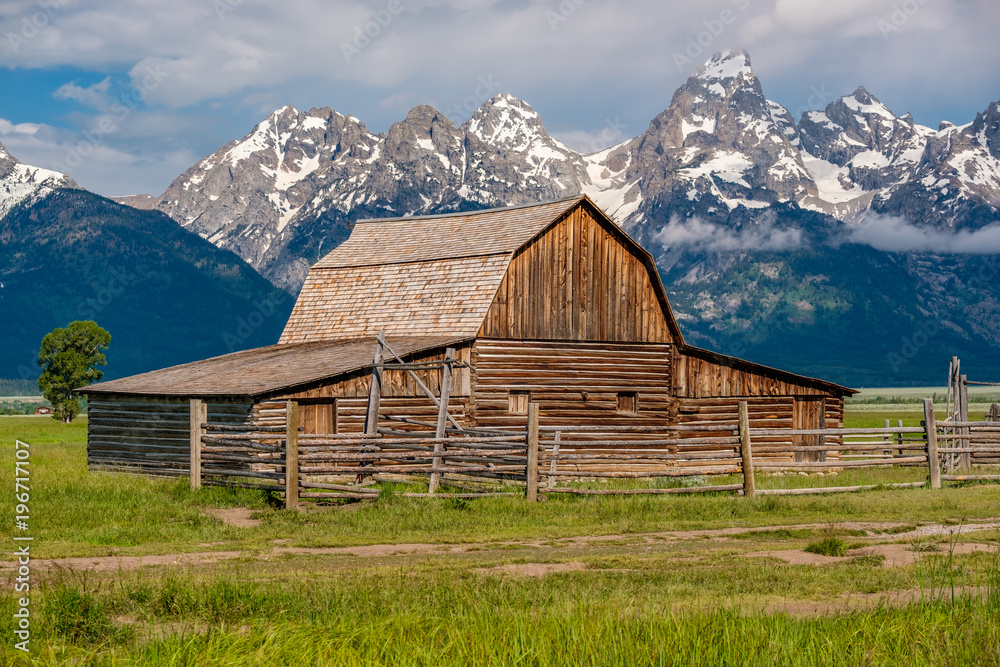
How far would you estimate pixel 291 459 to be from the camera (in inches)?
775

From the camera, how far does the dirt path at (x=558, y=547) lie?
13.6 metres

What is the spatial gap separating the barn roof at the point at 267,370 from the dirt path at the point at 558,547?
11.5 meters

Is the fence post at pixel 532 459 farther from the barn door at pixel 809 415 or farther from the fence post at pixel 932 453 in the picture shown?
the barn door at pixel 809 415

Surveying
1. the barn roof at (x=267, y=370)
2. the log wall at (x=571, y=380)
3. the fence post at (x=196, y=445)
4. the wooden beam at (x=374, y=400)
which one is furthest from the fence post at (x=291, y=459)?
the log wall at (x=571, y=380)

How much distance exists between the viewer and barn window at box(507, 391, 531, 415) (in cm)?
3178

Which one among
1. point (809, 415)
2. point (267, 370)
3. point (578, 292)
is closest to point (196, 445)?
point (267, 370)

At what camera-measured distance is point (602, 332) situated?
33531mm

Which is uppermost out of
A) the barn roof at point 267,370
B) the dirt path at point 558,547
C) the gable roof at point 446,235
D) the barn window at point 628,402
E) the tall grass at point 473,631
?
the gable roof at point 446,235

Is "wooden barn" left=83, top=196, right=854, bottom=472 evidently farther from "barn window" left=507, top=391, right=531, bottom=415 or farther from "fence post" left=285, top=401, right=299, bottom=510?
"fence post" left=285, top=401, right=299, bottom=510

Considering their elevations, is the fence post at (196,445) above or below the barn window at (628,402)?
below

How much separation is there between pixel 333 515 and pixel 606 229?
18622 mm

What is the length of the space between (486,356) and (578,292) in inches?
165

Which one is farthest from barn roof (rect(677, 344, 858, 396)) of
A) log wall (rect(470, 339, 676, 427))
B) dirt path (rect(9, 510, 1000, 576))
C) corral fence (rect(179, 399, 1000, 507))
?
dirt path (rect(9, 510, 1000, 576))

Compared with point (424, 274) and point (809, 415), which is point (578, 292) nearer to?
point (424, 274)
